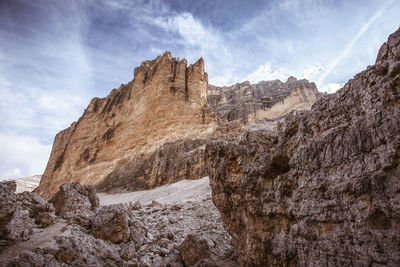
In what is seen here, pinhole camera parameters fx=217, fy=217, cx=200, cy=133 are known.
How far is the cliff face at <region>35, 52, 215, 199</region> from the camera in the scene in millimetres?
33281

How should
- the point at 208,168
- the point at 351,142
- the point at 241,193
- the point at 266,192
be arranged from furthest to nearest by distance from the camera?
the point at 208,168 < the point at 241,193 < the point at 266,192 < the point at 351,142

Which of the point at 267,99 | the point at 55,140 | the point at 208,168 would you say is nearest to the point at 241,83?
the point at 267,99

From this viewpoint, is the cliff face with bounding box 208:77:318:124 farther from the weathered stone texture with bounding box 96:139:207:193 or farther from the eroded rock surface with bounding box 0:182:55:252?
the eroded rock surface with bounding box 0:182:55:252

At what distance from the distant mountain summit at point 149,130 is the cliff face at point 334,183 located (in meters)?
19.3

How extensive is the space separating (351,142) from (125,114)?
3970 cm

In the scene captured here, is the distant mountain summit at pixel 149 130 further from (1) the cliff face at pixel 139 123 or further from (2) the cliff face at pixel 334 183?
(2) the cliff face at pixel 334 183

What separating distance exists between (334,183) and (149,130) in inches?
1277

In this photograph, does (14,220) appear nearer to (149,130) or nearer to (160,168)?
(160,168)

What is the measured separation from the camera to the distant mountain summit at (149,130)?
2838cm

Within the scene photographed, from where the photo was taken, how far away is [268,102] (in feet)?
177

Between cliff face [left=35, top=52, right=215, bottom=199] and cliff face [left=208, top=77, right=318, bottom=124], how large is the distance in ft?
34.9

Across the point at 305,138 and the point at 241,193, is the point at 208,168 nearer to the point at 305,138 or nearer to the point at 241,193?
the point at 241,193

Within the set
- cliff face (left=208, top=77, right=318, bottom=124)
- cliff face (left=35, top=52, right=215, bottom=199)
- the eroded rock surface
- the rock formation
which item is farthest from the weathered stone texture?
cliff face (left=208, top=77, right=318, bottom=124)

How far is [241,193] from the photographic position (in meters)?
5.16
